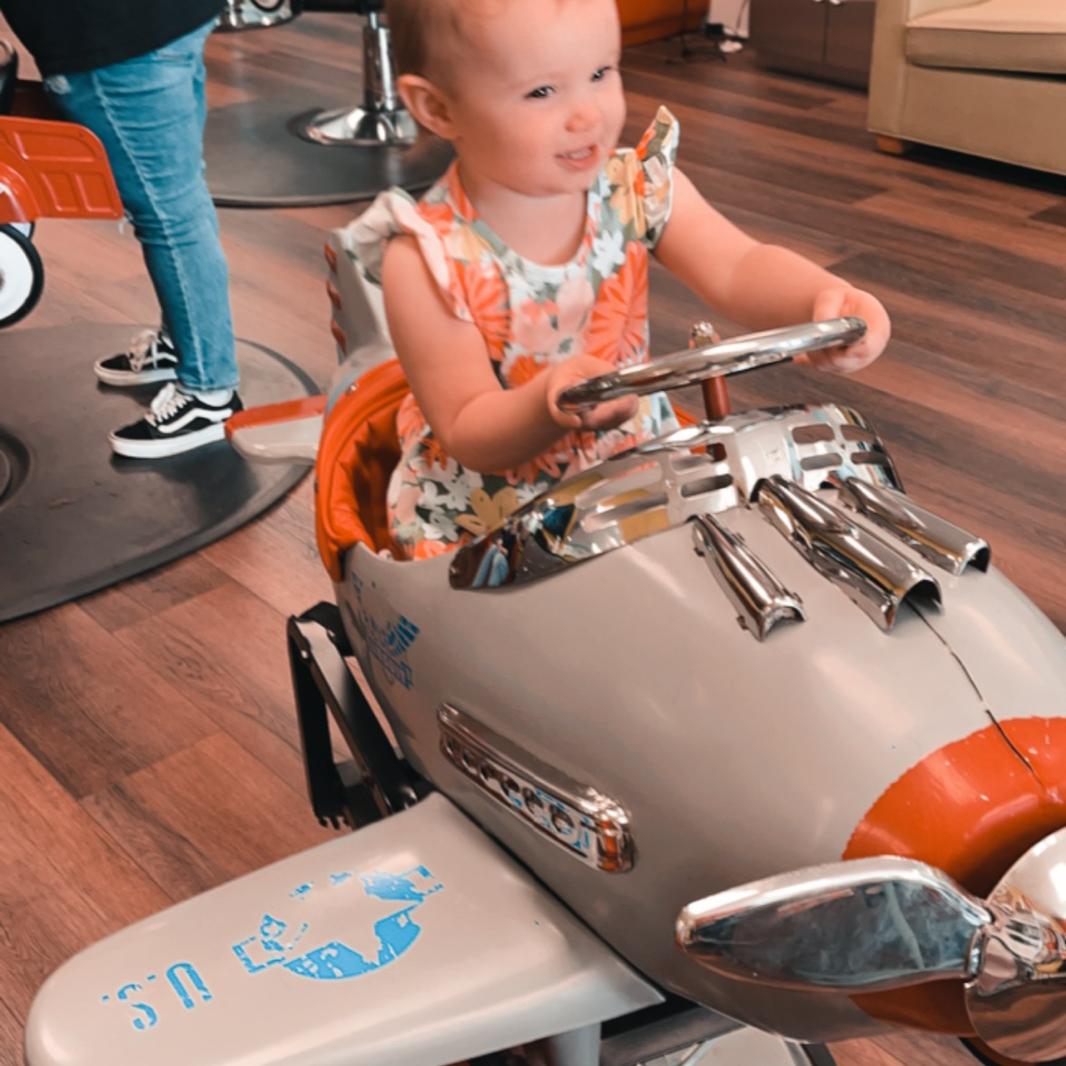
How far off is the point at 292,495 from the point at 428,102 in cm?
109

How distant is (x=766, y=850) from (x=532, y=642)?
18 cm

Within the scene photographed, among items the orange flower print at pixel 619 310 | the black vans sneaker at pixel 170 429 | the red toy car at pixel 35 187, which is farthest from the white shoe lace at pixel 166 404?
the orange flower print at pixel 619 310

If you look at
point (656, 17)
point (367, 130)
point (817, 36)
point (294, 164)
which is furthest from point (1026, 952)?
point (656, 17)

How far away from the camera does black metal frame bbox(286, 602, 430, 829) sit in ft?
3.34

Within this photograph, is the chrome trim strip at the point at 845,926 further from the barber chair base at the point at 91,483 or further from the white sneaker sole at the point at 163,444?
the white sneaker sole at the point at 163,444

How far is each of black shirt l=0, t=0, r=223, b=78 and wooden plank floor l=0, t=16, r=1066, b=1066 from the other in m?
0.57

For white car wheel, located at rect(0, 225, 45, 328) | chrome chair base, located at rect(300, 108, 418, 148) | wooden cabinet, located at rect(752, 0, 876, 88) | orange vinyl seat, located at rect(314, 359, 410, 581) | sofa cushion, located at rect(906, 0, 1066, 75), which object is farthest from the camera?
wooden cabinet, located at rect(752, 0, 876, 88)

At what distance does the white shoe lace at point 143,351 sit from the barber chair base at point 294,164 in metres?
0.85

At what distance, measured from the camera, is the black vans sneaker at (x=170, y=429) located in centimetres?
199

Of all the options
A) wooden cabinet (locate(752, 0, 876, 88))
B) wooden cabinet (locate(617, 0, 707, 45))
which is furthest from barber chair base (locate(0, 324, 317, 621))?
wooden cabinet (locate(617, 0, 707, 45))

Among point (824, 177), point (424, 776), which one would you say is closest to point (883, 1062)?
point (424, 776)

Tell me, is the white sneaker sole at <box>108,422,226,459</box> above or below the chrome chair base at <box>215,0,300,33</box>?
below

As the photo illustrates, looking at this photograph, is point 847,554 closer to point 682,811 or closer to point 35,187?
point 682,811

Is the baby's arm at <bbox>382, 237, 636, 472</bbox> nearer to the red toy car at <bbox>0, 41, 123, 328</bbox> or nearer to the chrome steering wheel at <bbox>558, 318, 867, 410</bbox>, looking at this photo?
the chrome steering wheel at <bbox>558, 318, 867, 410</bbox>
